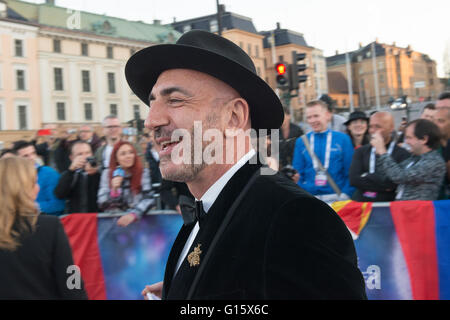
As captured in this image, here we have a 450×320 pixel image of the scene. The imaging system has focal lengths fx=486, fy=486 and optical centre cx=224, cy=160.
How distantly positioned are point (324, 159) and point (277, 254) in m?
4.31

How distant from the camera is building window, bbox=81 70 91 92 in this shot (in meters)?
46.7

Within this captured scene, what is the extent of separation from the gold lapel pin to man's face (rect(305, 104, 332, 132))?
422 centimetres

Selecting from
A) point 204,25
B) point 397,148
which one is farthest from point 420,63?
point 397,148

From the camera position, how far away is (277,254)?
53.4 inches

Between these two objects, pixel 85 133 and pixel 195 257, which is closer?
pixel 195 257

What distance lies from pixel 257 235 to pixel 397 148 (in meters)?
4.12

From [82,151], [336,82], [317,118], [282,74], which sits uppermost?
[336,82]

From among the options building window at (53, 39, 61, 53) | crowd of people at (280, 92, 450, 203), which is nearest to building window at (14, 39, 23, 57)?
building window at (53, 39, 61, 53)

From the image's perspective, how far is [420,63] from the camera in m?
85.2

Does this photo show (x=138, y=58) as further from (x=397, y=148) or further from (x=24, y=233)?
(x=397, y=148)

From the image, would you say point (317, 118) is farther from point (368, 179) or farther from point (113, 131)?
point (113, 131)

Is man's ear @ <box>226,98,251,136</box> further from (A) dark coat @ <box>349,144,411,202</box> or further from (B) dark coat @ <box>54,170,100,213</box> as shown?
(B) dark coat @ <box>54,170,100,213</box>

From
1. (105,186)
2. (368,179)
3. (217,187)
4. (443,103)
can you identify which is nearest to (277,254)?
(217,187)

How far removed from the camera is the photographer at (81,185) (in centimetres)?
561
